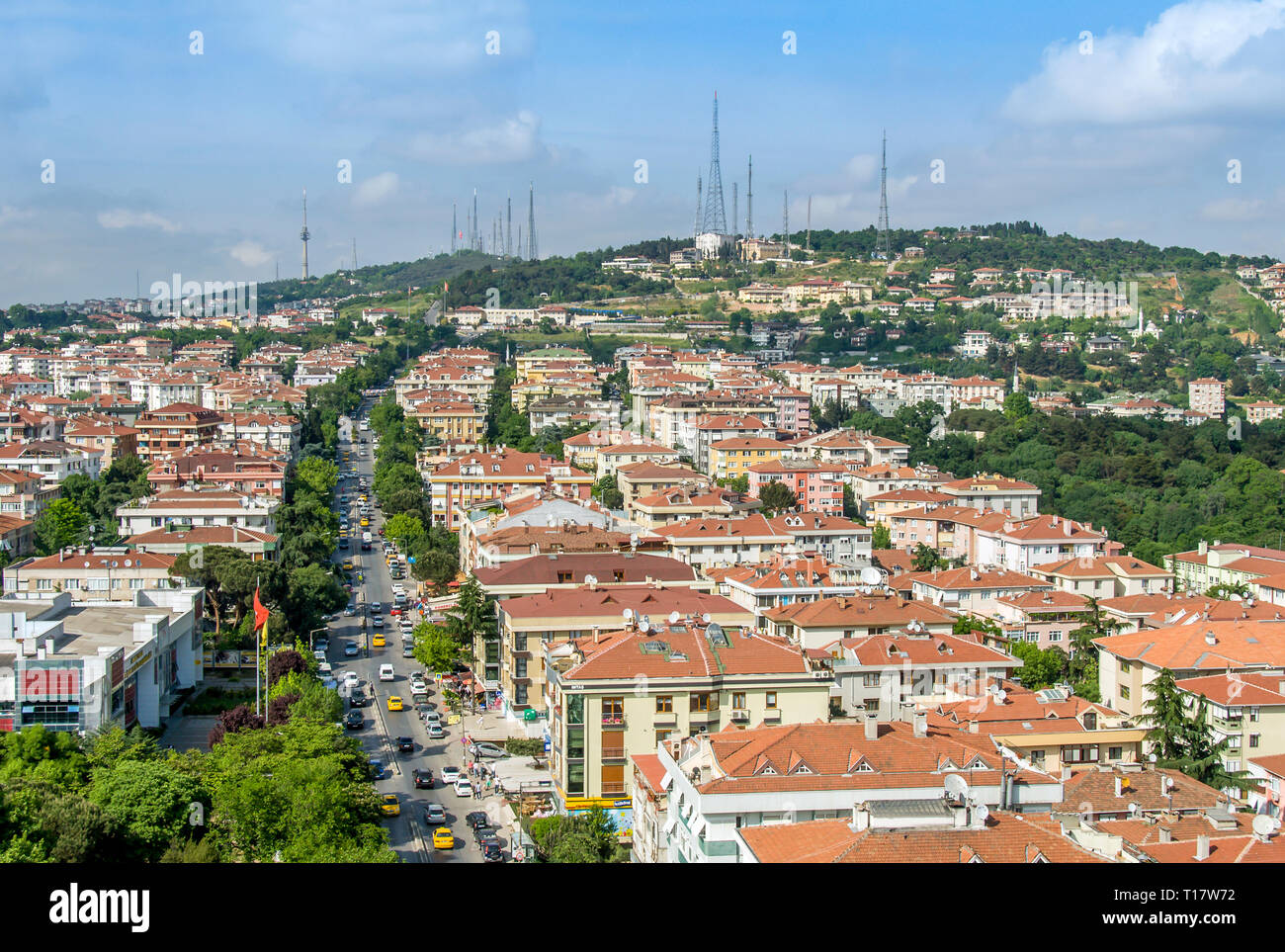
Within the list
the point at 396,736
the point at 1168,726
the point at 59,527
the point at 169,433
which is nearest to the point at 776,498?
the point at 59,527

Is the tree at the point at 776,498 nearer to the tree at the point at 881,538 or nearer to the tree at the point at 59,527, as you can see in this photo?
the tree at the point at 881,538

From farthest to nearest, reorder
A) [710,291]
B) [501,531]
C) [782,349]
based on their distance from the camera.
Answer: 1. [710,291]
2. [782,349]
3. [501,531]

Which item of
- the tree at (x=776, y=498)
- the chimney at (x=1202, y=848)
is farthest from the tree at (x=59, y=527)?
the chimney at (x=1202, y=848)

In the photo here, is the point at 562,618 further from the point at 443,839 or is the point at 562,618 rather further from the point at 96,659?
the point at 96,659

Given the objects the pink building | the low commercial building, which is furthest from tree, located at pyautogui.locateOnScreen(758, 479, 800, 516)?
the low commercial building
